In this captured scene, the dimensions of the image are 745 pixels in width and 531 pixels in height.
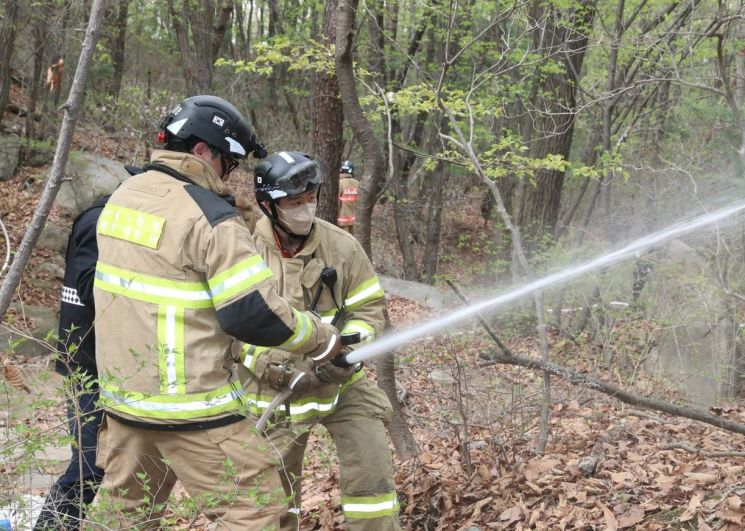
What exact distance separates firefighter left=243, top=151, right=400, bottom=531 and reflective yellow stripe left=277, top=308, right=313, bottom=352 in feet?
2.09

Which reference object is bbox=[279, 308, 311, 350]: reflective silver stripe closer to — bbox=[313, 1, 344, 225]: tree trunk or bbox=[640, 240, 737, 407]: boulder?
bbox=[313, 1, 344, 225]: tree trunk

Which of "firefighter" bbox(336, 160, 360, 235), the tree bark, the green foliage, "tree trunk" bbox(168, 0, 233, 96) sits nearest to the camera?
the tree bark

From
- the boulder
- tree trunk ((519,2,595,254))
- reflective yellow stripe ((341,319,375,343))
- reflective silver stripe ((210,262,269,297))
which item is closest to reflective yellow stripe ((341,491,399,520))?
reflective yellow stripe ((341,319,375,343))

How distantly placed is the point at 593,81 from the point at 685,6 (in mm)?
4539

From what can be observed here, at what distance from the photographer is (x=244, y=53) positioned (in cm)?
2128

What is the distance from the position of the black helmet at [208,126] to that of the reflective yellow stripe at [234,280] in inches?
26.0

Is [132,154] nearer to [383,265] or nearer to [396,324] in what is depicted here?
[383,265]

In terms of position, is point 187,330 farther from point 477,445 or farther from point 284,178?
point 477,445

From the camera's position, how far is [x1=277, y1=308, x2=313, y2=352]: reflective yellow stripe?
2883mm

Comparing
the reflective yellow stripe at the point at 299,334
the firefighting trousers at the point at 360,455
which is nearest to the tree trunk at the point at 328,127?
the firefighting trousers at the point at 360,455

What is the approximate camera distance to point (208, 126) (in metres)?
3.07

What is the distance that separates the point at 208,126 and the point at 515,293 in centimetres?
297

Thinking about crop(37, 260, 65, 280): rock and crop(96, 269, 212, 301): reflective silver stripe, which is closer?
crop(96, 269, 212, 301): reflective silver stripe

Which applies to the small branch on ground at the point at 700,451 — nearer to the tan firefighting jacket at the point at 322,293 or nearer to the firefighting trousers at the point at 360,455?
the firefighting trousers at the point at 360,455
